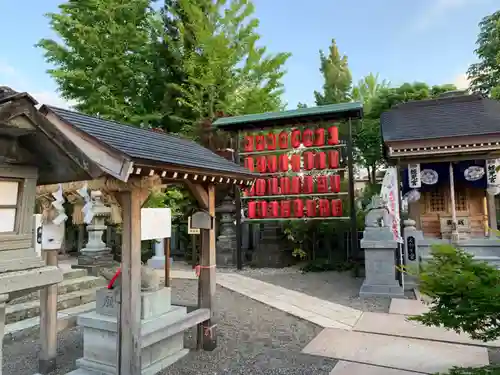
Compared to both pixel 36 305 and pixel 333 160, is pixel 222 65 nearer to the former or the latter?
pixel 333 160

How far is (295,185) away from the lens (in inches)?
450

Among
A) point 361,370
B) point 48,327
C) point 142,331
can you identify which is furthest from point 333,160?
point 48,327

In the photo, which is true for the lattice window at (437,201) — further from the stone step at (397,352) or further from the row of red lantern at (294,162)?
the stone step at (397,352)

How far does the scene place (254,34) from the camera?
17.2 metres

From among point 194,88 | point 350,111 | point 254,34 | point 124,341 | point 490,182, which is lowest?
point 124,341

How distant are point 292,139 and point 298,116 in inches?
35.5

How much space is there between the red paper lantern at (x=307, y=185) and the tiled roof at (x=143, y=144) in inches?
225

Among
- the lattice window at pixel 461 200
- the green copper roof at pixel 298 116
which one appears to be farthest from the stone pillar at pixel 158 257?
the lattice window at pixel 461 200

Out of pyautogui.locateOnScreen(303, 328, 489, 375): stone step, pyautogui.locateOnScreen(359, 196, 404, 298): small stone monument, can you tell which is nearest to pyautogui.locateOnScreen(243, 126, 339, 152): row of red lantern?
pyautogui.locateOnScreen(359, 196, 404, 298): small stone monument

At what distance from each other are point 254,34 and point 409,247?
12664 millimetres

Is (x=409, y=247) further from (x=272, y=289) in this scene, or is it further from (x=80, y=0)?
(x=80, y=0)

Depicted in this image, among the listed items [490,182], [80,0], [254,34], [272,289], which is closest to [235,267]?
[272,289]

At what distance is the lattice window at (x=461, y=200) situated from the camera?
38.1ft

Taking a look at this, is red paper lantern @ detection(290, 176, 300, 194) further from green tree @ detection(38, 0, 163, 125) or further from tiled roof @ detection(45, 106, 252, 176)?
green tree @ detection(38, 0, 163, 125)
